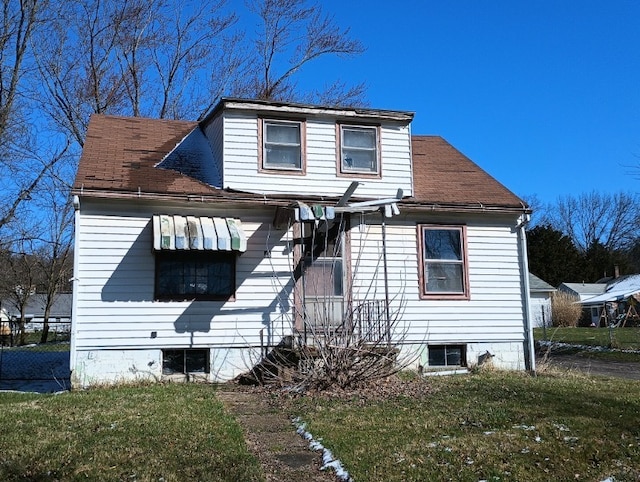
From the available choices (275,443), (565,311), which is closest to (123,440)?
(275,443)

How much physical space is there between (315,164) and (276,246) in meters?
1.86

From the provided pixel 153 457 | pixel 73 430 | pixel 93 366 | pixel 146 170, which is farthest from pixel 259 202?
pixel 153 457

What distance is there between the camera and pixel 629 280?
43.3 m

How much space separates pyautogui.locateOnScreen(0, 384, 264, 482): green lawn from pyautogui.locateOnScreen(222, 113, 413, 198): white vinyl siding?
437 cm

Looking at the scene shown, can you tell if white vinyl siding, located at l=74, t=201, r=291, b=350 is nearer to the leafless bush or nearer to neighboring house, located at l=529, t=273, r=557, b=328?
the leafless bush

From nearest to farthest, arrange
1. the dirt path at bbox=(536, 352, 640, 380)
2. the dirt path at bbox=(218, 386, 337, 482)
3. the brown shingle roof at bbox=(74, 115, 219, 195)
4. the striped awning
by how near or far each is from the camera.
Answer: the dirt path at bbox=(218, 386, 337, 482), the striped awning, the brown shingle roof at bbox=(74, 115, 219, 195), the dirt path at bbox=(536, 352, 640, 380)

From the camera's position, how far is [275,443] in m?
6.52

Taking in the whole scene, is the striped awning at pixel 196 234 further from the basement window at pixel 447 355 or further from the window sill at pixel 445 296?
the basement window at pixel 447 355

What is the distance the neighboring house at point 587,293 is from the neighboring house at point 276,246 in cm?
2968

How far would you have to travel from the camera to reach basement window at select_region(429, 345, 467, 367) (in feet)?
40.3

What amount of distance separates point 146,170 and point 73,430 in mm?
5945

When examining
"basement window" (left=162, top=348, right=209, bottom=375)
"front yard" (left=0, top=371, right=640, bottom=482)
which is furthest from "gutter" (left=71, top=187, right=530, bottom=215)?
"front yard" (left=0, top=371, right=640, bottom=482)

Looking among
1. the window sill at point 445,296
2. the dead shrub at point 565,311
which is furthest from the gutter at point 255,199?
the dead shrub at point 565,311

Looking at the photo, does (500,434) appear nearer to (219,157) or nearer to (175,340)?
(175,340)
